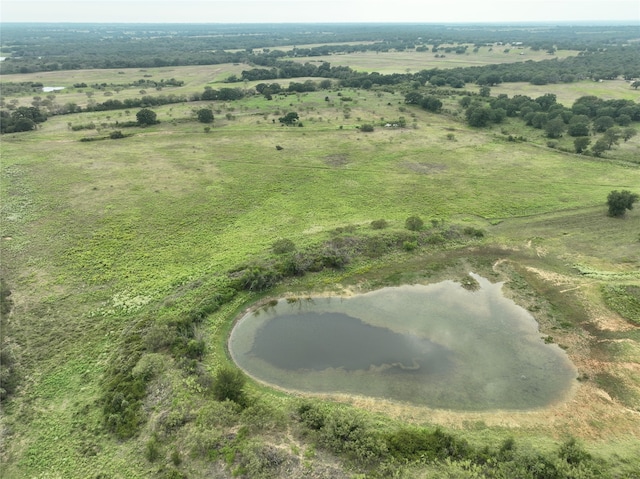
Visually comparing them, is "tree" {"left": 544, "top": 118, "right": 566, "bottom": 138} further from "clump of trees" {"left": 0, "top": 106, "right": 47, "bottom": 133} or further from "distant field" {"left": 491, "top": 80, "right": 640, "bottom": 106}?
"clump of trees" {"left": 0, "top": 106, "right": 47, "bottom": 133}

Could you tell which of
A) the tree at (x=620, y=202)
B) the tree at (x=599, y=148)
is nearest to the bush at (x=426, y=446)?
the tree at (x=620, y=202)

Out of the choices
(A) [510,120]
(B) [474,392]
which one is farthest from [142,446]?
(A) [510,120]

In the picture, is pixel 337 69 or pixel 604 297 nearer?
pixel 604 297

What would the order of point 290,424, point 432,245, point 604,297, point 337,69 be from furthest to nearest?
point 337,69, point 432,245, point 604,297, point 290,424

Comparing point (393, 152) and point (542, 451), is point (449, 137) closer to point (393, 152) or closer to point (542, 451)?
point (393, 152)

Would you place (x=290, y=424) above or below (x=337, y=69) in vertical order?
below

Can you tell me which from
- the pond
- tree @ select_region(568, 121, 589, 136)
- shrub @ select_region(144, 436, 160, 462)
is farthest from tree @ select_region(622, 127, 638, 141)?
shrub @ select_region(144, 436, 160, 462)
